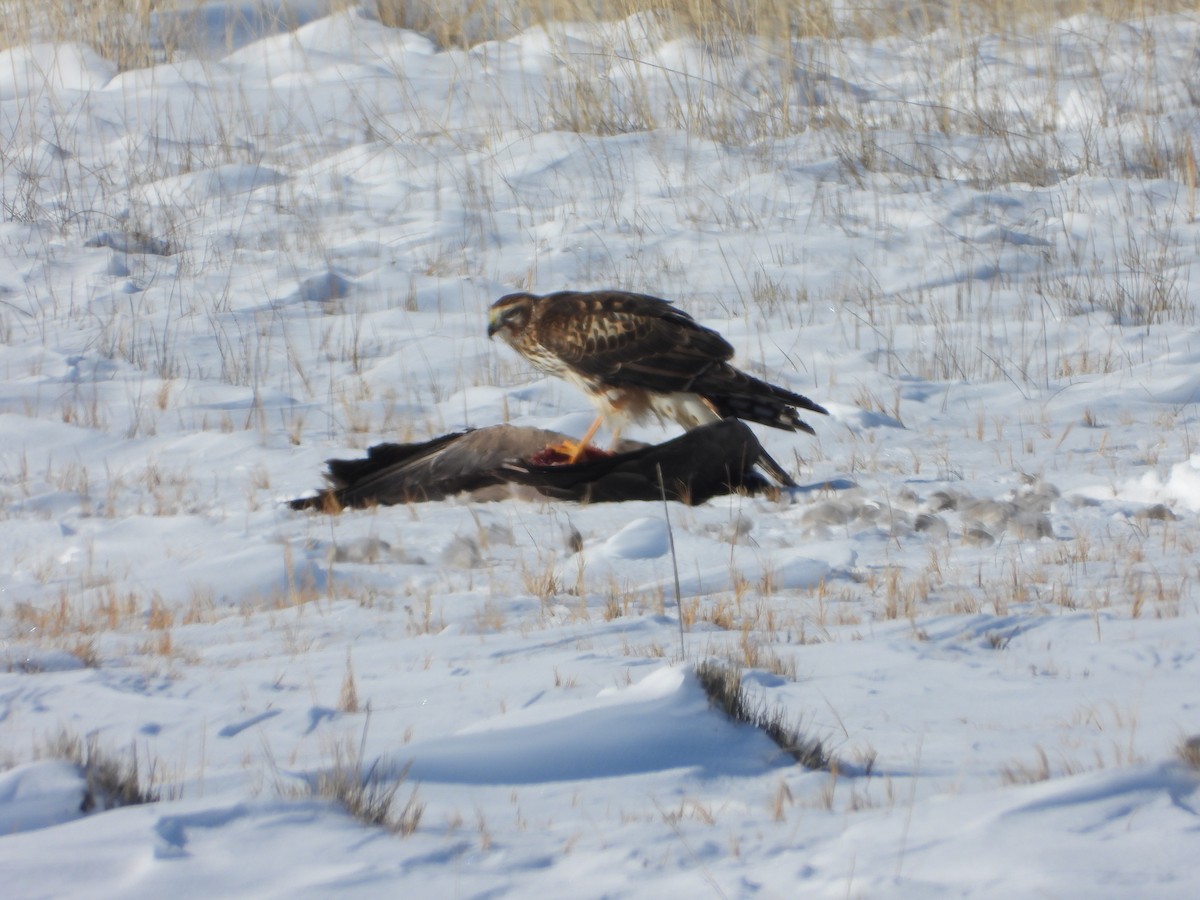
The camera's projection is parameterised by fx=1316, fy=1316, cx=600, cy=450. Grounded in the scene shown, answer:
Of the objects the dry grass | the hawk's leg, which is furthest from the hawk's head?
the dry grass

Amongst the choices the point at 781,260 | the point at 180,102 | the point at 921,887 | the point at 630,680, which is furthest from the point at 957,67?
the point at 921,887

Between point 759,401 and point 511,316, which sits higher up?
point 511,316

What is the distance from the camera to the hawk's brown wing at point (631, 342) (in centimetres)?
540

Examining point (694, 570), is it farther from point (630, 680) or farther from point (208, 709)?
point (208, 709)

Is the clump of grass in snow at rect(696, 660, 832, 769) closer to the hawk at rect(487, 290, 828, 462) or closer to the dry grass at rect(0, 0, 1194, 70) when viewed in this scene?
the hawk at rect(487, 290, 828, 462)

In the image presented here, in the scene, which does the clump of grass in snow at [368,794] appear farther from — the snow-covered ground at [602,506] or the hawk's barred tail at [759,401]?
the hawk's barred tail at [759,401]

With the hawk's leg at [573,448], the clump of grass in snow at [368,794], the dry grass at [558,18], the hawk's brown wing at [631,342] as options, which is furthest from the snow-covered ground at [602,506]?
the hawk's brown wing at [631,342]

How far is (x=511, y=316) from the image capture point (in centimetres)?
584

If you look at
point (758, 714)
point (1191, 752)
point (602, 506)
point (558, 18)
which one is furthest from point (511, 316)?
point (558, 18)

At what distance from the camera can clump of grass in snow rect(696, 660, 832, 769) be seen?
2268mm

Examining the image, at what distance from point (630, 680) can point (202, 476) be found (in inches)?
133

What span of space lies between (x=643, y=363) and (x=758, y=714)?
3081mm

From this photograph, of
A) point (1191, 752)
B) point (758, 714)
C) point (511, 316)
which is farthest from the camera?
point (511, 316)

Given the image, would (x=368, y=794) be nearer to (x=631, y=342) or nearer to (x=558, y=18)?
(x=631, y=342)
